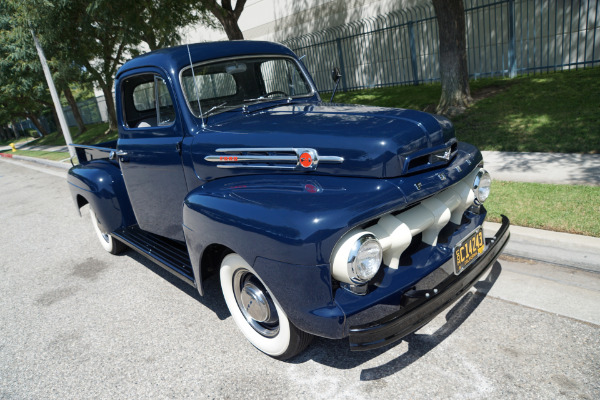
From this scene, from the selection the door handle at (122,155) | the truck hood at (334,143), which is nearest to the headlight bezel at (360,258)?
the truck hood at (334,143)

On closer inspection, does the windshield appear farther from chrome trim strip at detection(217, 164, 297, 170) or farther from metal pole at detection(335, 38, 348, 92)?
metal pole at detection(335, 38, 348, 92)

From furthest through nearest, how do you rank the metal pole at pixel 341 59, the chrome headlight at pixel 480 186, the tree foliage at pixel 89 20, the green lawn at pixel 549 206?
the metal pole at pixel 341 59, the tree foliage at pixel 89 20, the green lawn at pixel 549 206, the chrome headlight at pixel 480 186

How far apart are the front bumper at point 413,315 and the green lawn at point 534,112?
177 inches

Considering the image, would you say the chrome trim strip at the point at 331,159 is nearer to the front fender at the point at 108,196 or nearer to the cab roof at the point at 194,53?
the cab roof at the point at 194,53

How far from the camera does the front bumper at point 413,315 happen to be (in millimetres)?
2184

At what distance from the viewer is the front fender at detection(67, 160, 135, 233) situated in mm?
4406

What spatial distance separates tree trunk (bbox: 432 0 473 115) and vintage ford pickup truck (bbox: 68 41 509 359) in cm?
553

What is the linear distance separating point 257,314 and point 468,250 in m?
1.38

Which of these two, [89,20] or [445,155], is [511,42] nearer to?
[445,155]

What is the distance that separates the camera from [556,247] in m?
3.57

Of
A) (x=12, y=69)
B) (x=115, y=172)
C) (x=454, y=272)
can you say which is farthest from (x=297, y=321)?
(x=12, y=69)

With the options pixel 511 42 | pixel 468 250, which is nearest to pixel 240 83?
pixel 468 250

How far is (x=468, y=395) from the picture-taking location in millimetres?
2316

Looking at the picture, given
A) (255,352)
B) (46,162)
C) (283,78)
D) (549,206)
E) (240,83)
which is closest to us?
(255,352)
